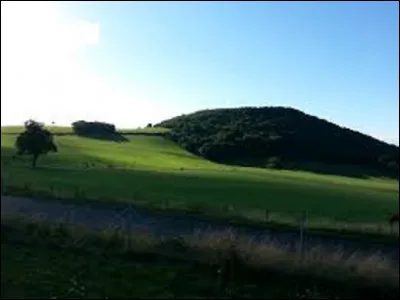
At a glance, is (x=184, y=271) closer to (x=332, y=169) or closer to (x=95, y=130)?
(x=332, y=169)

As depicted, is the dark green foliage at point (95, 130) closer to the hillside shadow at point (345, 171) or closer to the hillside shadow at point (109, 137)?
the hillside shadow at point (109, 137)

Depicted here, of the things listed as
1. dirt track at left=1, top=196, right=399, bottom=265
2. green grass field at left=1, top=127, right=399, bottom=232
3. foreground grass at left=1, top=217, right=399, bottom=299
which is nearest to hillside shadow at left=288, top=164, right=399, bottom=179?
green grass field at left=1, top=127, right=399, bottom=232

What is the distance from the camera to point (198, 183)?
54.4 meters

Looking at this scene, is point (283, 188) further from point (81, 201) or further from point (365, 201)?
point (81, 201)

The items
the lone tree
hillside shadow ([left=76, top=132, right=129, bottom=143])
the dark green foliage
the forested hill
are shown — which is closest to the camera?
the forested hill

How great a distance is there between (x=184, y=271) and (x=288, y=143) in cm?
3291

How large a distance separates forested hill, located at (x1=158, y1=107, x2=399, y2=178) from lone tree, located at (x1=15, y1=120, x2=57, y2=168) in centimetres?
1477

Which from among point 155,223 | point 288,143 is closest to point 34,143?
point 288,143

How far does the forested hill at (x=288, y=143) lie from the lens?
42.7 meters

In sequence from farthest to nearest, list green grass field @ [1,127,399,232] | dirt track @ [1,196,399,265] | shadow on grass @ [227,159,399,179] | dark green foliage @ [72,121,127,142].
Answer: dark green foliage @ [72,121,127,142] < shadow on grass @ [227,159,399,179] < green grass field @ [1,127,399,232] < dirt track @ [1,196,399,265]

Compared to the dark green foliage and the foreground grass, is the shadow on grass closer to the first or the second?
the dark green foliage

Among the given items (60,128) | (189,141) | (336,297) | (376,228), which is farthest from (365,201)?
(60,128)

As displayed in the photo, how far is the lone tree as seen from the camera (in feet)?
214

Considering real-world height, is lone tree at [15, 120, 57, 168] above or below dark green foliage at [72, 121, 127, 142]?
below
